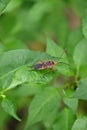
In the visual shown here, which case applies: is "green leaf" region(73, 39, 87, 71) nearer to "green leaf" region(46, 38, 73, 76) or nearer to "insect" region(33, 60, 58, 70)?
"green leaf" region(46, 38, 73, 76)

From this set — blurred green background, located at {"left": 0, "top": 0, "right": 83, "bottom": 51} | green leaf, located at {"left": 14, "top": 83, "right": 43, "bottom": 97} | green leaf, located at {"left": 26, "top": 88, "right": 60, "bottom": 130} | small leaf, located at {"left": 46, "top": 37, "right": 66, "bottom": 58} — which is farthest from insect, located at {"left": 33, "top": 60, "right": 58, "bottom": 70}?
blurred green background, located at {"left": 0, "top": 0, "right": 83, "bottom": 51}

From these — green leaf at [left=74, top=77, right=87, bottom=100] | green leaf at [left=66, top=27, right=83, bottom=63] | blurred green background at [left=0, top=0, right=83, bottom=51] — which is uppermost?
blurred green background at [left=0, top=0, right=83, bottom=51]

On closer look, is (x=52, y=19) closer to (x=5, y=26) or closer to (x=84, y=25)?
(x=5, y=26)

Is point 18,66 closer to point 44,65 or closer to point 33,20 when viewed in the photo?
point 44,65

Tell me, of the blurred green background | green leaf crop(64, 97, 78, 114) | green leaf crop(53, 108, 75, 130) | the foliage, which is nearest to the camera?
the foliage

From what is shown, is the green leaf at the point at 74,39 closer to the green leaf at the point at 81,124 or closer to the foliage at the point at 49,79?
the foliage at the point at 49,79

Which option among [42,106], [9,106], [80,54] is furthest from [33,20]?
[9,106]
